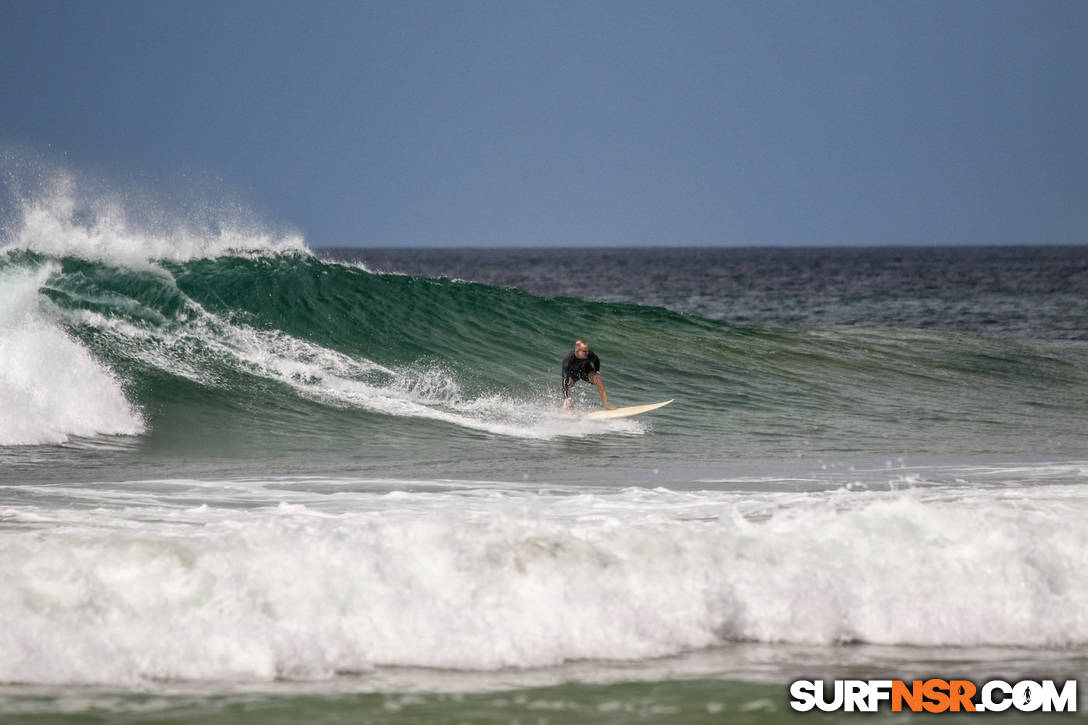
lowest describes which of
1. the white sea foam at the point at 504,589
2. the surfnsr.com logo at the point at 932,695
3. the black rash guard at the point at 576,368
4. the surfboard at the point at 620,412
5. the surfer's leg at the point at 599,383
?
the surfnsr.com logo at the point at 932,695

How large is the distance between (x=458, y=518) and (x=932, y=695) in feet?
11.2

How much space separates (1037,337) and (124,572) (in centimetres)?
Result: 2637

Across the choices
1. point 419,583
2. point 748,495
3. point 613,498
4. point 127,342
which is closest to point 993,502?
point 748,495

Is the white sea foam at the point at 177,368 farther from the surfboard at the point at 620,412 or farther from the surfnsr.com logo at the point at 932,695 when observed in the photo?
the surfnsr.com logo at the point at 932,695

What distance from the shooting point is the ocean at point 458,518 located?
5.07 meters

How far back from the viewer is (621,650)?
5.36 m

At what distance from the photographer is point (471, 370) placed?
666 inches

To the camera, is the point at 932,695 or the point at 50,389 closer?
the point at 932,695

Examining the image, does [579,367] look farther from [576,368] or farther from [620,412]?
[620,412]

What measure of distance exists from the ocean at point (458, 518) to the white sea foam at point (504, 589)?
18 millimetres

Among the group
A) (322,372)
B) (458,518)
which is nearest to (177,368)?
(322,372)

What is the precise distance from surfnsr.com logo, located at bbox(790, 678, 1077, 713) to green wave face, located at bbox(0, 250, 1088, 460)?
20.6 ft

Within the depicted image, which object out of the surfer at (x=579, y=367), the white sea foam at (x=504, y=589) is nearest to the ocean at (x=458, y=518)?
the white sea foam at (x=504, y=589)

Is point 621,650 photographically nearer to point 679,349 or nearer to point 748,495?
point 748,495
